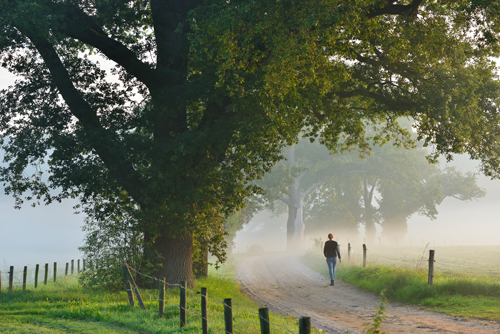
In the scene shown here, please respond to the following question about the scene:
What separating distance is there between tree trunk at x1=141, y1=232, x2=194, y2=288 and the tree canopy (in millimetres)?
44

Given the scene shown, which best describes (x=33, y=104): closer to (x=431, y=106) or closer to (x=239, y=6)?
(x=239, y=6)

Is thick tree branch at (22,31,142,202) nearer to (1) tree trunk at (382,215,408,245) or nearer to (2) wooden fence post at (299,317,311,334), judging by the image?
(2) wooden fence post at (299,317,311,334)

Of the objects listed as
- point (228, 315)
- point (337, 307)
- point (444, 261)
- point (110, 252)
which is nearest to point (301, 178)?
point (444, 261)

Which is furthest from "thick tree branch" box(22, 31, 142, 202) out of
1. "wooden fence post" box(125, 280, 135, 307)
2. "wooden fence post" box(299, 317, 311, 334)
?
"wooden fence post" box(299, 317, 311, 334)

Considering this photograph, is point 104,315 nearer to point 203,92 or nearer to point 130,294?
point 130,294

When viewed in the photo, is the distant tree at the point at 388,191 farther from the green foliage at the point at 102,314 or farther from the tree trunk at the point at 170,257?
the green foliage at the point at 102,314

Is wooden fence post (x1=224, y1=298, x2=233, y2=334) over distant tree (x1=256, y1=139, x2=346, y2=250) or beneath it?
beneath

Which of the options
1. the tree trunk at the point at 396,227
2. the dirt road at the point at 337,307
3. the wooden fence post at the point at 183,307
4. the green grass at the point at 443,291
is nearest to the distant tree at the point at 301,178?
the tree trunk at the point at 396,227

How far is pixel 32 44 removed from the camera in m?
16.3

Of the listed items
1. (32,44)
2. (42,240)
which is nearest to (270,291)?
(32,44)

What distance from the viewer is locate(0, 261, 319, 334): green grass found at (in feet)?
31.8

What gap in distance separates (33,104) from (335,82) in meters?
10.6

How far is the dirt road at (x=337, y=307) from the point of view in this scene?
1077 cm

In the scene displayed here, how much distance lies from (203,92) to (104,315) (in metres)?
6.72
